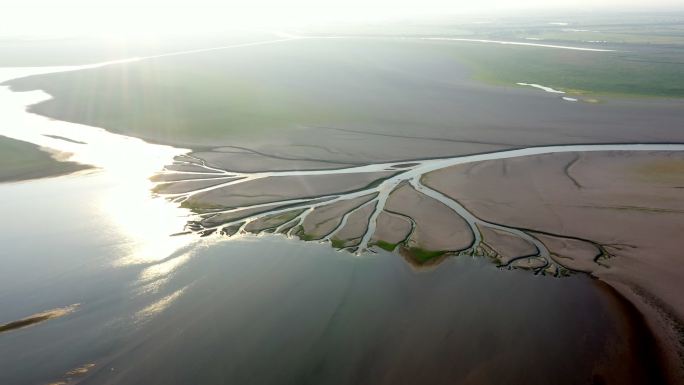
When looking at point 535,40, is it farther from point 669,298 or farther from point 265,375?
point 265,375

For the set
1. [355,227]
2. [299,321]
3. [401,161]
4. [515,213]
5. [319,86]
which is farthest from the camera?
[319,86]

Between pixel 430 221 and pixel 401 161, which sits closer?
pixel 430 221

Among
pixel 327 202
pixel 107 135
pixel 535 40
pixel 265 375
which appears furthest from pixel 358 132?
pixel 535 40

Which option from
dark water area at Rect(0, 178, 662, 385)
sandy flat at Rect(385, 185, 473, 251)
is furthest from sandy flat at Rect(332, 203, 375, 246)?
sandy flat at Rect(385, 185, 473, 251)

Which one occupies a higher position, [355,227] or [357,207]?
[357,207]

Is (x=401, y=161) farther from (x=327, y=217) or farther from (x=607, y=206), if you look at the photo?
(x=607, y=206)

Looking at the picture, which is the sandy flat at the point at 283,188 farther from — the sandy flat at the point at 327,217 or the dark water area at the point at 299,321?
the dark water area at the point at 299,321

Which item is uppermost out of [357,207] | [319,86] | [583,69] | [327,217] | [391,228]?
[583,69]

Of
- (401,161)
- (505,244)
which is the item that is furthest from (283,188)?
(505,244)
